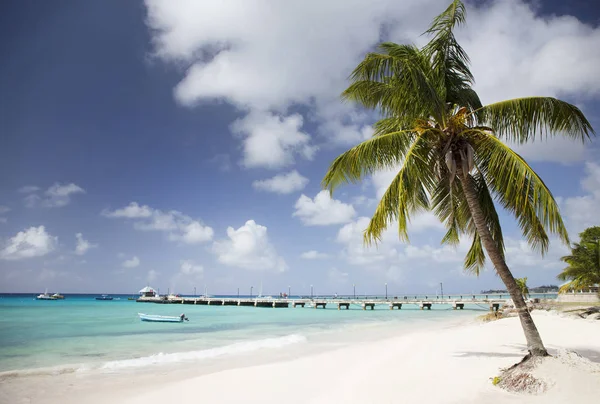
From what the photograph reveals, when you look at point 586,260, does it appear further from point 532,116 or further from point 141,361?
point 141,361

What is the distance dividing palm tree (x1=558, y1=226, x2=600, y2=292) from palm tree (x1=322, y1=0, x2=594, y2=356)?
1019 inches

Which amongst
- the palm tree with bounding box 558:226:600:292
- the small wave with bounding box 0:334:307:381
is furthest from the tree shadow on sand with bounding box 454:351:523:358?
the palm tree with bounding box 558:226:600:292

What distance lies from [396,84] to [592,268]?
29.6m

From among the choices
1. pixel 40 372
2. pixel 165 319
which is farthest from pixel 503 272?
pixel 165 319

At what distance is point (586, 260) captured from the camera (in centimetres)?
2733

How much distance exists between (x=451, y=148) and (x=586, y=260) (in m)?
28.8

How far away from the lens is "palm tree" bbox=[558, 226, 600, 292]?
1065 inches

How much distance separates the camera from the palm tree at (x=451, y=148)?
6598 mm

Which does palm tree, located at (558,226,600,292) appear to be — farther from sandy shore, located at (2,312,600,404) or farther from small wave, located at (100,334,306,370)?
small wave, located at (100,334,306,370)

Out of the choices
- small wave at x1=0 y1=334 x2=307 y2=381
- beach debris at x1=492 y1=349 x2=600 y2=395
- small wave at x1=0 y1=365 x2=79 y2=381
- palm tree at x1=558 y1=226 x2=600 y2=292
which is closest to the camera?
beach debris at x1=492 y1=349 x2=600 y2=395

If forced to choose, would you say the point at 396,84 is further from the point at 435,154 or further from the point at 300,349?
the point at 300,349

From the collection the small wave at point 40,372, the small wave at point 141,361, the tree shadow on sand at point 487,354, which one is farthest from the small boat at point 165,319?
the tree shadow on sand at point 487,354

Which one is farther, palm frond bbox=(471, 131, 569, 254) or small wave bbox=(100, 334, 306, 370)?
small wave bbox=(100, 334, 306, 370)

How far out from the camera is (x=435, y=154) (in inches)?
306
